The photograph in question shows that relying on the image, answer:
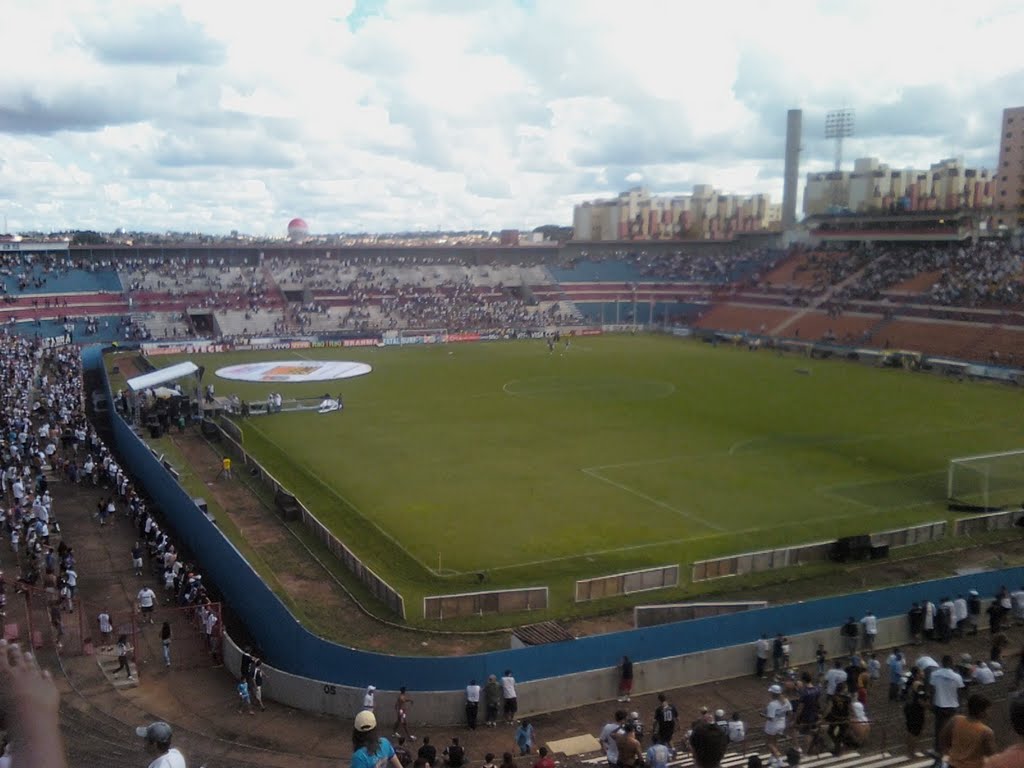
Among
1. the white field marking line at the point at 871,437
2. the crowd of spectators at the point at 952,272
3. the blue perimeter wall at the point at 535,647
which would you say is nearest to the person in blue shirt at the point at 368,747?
the blue perimeter wall at the point at 535,647

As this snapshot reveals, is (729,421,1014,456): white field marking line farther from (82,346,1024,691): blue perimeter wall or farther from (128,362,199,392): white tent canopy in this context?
(128,362,199,392): white tent canopy

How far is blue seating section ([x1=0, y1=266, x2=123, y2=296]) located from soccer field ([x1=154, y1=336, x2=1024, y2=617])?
1031 inches

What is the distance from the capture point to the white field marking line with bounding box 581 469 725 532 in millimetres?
25906

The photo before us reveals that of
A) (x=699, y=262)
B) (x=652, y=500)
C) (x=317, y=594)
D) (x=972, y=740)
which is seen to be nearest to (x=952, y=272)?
(x=699, y=262)

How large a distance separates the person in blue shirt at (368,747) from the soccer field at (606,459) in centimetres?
1433

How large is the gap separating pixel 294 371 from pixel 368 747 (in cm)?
5337

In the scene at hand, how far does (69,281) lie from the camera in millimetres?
75875

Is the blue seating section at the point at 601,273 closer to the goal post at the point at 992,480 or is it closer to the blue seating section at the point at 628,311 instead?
the blue seating section at the point at 628,311

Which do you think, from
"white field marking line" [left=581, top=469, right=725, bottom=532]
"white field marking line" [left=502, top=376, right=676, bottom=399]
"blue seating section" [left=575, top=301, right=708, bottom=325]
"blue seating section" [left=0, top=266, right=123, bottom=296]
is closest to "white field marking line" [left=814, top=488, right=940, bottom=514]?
"white field marking line" [left=581, top=469, right=725, bottom=532]

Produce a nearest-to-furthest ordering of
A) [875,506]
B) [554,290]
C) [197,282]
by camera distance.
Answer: [875,506]
[197,282]
[554,290]

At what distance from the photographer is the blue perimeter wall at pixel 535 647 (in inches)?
616

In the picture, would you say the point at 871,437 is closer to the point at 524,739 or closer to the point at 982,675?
the point at 982,675

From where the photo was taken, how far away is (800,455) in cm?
3394

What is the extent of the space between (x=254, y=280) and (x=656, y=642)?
257 feet
